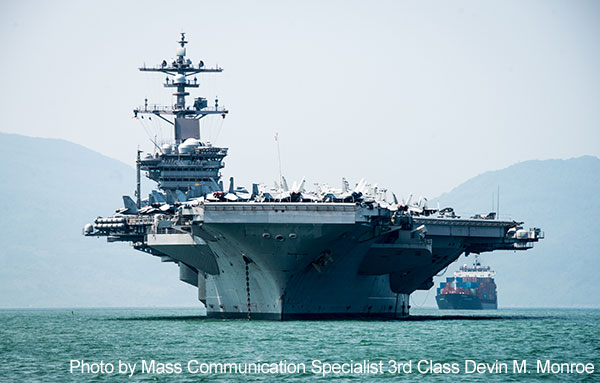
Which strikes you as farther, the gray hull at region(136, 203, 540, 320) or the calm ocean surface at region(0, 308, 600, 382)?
the gray hull at region(136, 203, 540, 320)

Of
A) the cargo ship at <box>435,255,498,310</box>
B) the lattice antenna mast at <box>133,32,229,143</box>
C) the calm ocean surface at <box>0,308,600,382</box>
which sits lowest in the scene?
the calm ocean surface at <box>0,308,600,382</box>

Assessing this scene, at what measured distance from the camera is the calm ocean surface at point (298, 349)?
26.3 m

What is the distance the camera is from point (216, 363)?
2842cm

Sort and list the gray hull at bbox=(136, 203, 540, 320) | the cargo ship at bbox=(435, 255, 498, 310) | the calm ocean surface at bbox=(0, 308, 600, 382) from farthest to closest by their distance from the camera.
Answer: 1. the cargo ship at bbox=(435, 255, 498, 310)
2. the gray hull at bbox=(136, 203, 540, 320)
3. the calm ocean surface at bbox=(0, 308, 600, 382)

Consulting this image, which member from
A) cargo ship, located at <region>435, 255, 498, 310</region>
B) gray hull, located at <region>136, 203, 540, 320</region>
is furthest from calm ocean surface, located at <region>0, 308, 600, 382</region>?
cargo ship, located at <region>435, 255, 498, 310</region>

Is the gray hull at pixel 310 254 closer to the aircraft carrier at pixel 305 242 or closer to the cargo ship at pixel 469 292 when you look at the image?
the aircraft carrier at pixel 305 242

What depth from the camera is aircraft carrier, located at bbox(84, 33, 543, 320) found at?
3978cm

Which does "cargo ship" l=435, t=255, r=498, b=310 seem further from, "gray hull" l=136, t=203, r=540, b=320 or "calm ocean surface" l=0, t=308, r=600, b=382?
"calm ocean surface" l=0, t=308, r=600, b=382

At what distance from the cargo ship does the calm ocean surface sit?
80808mm

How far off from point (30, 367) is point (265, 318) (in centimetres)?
1674

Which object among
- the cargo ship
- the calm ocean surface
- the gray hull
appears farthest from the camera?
the cargo ship

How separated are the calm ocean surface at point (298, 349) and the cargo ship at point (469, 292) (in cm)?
8081

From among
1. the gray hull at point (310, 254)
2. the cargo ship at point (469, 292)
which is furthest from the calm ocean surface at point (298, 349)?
the cargo ship at point (469, 292)

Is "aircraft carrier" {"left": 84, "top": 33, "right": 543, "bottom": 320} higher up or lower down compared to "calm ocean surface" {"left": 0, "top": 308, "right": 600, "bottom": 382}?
higher up
